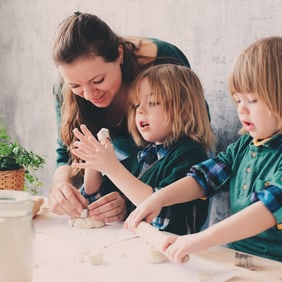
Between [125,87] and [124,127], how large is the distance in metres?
0.13

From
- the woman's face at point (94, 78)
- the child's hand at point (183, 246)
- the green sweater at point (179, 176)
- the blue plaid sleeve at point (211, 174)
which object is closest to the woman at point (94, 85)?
the woman's face at point (94, 78)

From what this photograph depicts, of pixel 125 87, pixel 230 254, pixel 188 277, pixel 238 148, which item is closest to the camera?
pixel 188 277

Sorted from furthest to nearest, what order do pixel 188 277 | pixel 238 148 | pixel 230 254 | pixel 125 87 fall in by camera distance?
pixel 125 87 < pixel 238 148 < pixel 230 254 < pixel 188 277

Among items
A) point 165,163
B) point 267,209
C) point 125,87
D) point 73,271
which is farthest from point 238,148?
point 73,271

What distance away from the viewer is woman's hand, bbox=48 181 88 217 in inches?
52.8

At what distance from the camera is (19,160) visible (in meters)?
1.46

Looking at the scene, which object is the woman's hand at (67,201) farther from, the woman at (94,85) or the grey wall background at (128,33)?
the grey wall background at (128,33)

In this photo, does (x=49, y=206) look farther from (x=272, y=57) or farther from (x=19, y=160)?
(x=272, y=57)

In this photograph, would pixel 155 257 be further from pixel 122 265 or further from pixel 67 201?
pixel 67 201

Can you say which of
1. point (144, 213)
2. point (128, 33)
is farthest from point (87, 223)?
point (128, 33)

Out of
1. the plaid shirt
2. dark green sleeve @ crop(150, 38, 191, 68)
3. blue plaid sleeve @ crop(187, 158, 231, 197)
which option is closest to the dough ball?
the plaid shirt

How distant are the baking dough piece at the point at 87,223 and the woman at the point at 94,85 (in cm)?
2

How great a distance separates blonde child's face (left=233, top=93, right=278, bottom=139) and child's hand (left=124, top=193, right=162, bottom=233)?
26cm

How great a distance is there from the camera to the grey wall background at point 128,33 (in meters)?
1.59
